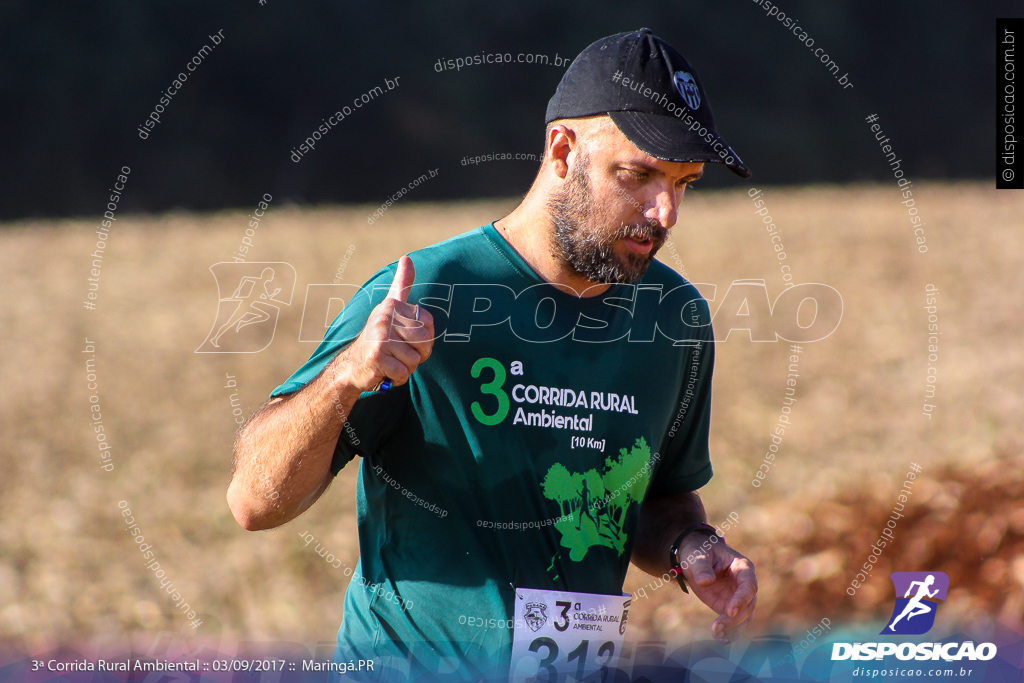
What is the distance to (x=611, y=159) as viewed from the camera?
7.11 ft

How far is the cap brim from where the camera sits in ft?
6.92

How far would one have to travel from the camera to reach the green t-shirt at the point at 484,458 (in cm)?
204

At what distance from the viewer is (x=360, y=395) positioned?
6.27 ft

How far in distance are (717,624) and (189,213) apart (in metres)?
11.8

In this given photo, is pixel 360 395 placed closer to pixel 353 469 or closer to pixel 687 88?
pixel 687 88

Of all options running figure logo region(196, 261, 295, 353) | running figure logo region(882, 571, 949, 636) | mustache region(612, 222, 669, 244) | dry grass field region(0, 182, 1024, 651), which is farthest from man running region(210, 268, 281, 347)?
mustache region(612, 222, 669, 244)

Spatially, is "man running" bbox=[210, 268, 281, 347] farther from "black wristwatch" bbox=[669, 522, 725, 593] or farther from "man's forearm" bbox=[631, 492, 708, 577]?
→ "black wristwatch" bbox=[669, 522, 725, 593]

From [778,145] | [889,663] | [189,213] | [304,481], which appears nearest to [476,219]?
[189,213]

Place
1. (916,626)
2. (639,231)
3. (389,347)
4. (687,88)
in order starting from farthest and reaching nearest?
(916,626) → (687,88) → (639,231) → (389,347)

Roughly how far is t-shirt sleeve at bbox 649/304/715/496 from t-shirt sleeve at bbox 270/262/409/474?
86cm

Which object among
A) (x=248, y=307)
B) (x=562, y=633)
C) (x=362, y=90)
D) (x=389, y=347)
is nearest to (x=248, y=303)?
(x=248, y=307)

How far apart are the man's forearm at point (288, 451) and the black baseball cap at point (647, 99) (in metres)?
0.99

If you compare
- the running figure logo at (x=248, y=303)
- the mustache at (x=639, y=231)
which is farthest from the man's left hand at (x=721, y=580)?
the running figure logo at (x=248, y=303)

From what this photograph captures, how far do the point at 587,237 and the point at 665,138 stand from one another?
32 cm
